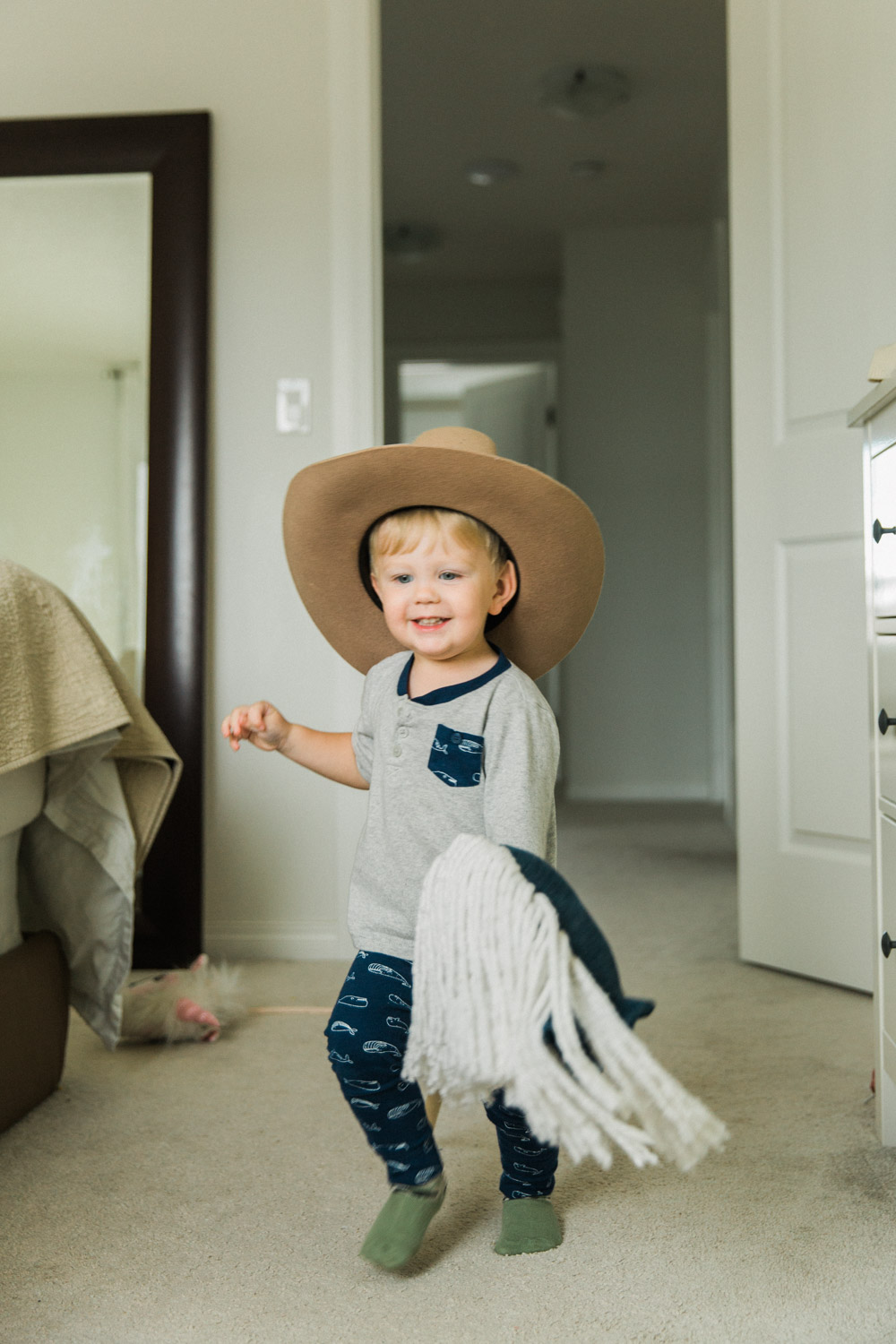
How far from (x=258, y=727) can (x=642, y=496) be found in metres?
4.19

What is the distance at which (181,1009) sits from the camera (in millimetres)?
1699

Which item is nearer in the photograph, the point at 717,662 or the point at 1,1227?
the point at 1,1227

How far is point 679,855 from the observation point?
341 centimetres

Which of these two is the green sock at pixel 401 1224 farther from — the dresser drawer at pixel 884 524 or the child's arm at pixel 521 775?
the dresser drawer at pixel 884 524

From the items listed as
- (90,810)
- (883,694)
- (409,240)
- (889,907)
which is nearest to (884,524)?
(883,694)

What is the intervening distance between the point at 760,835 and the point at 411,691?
1198 mm

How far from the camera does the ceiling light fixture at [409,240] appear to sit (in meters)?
5.01

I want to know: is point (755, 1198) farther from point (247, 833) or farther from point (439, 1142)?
point (247, 833)

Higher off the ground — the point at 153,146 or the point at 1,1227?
the point at 153,146

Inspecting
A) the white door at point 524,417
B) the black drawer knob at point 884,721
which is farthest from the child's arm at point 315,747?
the white door at point 524,417

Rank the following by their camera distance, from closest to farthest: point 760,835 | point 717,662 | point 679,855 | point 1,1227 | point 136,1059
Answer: point 1,1227, point 136,1059, point 760,835, point 679,855, point 717,662

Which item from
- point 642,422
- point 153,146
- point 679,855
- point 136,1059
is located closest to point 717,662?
point 642,422

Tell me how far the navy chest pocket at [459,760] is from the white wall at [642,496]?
161 inches

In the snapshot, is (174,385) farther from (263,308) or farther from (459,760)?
Answer: (459,760)
